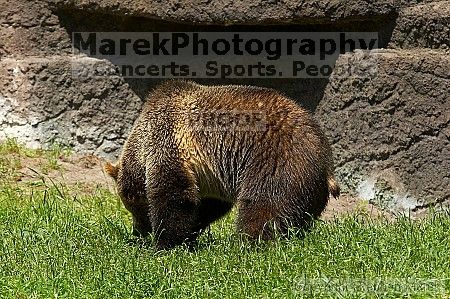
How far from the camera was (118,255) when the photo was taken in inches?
239

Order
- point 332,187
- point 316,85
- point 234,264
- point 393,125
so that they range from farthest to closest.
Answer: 1. point 316,85
2. point 393,125
3. point 332,187
4. point 234,264

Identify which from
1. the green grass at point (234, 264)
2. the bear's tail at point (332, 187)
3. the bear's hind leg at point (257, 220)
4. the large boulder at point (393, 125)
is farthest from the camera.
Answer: the large boulder at point (393, 125)

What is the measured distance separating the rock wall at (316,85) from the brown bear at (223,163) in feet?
6.41

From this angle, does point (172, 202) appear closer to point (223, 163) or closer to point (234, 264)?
point (223, 163)

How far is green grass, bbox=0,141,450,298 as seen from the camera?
510 cm

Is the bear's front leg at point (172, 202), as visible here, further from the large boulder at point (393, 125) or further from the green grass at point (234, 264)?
the large boulder at point (393, 125)

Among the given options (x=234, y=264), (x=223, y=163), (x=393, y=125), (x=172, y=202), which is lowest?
(x=393, y=125)

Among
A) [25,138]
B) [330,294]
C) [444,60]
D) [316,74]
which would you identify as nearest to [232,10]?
[316,74]

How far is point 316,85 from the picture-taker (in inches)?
351

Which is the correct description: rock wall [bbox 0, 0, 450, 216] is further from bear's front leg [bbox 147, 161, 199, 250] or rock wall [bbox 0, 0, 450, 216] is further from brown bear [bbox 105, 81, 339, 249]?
bear's front leg [bbox 147, 161, 199, 250]

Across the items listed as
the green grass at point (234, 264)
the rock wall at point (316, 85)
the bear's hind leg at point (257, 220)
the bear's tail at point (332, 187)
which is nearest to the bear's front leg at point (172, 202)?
the green grass at point (234, 264)

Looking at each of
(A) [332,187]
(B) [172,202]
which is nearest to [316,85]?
(A) [332,187]

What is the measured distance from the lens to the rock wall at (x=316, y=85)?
26.7 ft

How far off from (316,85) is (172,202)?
288 cm
